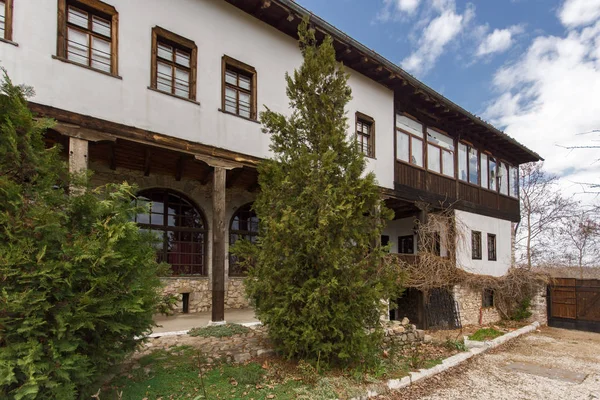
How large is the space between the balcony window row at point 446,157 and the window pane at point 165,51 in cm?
726

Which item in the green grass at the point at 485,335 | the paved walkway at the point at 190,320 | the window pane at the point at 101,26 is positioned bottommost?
the green grass at the point at 485,335

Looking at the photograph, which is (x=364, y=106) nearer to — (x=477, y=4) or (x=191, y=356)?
(x=477, y=4)

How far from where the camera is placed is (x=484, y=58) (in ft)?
39.2

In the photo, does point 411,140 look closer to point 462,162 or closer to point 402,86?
point 402,86

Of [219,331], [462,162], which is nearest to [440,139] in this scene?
[462,162]

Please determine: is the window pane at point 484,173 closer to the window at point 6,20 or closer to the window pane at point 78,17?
the window pane at point 78,17

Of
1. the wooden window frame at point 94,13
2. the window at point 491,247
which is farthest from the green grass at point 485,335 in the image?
the wooden window frame at point 94,13

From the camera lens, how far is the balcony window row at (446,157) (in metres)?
12.1

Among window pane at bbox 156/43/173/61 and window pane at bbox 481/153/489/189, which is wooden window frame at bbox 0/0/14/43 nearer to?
window pane at bbox 156/43/173/61

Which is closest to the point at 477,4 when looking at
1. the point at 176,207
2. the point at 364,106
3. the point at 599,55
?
the point at 364,106

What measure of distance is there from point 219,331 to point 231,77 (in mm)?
5252

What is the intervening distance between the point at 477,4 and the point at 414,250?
849cm

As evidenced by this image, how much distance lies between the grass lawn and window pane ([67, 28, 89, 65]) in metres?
4.92

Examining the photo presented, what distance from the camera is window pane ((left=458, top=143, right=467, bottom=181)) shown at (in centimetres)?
1390
